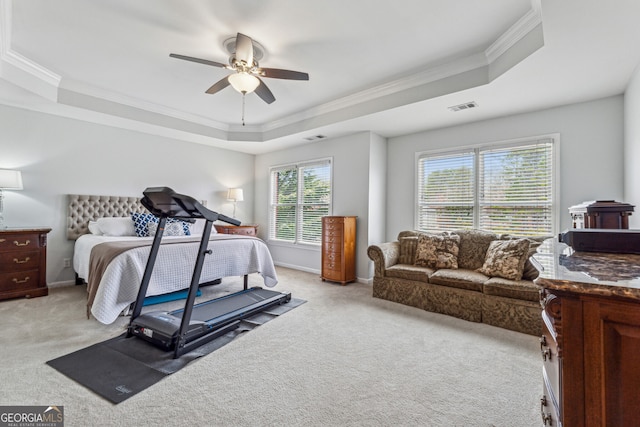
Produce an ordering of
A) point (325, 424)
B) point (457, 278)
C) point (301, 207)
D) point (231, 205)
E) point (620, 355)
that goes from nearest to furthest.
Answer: point (620, 355) → point (325, 424) → point (457, 278) → point (301, 207) → point (231, 205)

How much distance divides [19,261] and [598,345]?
5446mm

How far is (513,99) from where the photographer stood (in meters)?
3.42

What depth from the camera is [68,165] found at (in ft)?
14.4

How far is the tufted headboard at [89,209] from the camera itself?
439 cm

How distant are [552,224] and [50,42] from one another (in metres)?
6.10

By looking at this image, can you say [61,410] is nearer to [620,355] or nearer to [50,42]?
[620,355]

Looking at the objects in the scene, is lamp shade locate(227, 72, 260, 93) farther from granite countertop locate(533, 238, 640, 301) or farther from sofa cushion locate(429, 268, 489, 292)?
sofa cushion locate(429, 268, 489, 292)

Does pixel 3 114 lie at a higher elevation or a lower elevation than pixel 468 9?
lower

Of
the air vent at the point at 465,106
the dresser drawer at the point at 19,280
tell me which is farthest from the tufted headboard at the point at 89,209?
the air vent at the point at 465,106

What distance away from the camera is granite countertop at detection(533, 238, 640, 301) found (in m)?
0.75

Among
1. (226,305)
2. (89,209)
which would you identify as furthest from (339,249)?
(89,209)

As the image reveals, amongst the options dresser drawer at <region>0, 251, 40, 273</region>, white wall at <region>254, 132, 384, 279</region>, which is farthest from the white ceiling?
dresser drawer at <region>0, 251, 40, 273</region>

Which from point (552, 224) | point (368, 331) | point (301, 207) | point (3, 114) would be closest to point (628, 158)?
point (552, 224)

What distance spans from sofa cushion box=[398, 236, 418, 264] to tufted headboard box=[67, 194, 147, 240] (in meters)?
4.58
